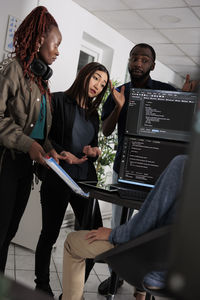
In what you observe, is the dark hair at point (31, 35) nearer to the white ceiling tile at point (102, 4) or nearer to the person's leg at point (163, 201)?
the person's leg at point (163, 201)

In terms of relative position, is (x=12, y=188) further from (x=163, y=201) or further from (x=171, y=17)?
(x=171, y=17)

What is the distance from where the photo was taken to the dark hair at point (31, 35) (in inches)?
70.7

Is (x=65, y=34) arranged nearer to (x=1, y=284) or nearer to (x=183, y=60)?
(x=183, y=60)

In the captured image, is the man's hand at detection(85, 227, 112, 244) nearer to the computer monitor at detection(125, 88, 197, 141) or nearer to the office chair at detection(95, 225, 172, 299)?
the office chair at detection(95, 225, 172, 299)

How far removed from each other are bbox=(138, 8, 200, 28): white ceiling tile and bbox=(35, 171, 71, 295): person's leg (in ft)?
9.58

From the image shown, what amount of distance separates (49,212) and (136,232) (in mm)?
1015

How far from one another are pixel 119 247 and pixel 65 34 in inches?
138

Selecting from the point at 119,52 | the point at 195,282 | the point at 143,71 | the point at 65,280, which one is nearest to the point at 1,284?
the point at 195,282

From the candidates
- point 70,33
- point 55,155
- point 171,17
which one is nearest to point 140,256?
point 55,155

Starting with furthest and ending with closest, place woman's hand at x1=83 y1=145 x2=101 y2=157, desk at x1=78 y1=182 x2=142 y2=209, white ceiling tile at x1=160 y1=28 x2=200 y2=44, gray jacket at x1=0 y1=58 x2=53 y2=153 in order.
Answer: white ceiling tile at x1=160 y1=28 x2=200 y2=44 → woman's hand at x1=83 y1=145 x2=101 y2=157 → gray jacket at x1=0 y1=58 x2=53 y2=153 → desk at x1=78 y1=182 x2=142 y2=209

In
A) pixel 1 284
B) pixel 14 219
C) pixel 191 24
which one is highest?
pixel 191 24

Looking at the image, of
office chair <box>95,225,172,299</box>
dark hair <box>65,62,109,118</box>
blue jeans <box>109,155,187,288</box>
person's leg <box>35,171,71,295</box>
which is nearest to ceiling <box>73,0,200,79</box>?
dark hair <box>65,62,109,118</box>

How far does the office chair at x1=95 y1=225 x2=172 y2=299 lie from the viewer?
0.99 m

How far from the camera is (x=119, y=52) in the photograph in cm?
531
